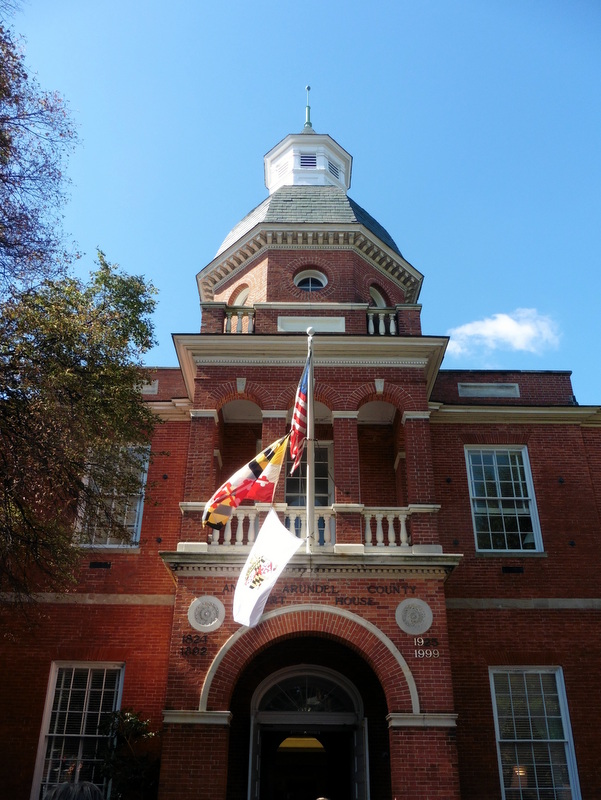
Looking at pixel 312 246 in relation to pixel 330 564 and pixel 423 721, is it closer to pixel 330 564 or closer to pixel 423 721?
pixel 330 564

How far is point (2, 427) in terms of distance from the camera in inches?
396

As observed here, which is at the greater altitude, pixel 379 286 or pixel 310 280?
pixel 379 286

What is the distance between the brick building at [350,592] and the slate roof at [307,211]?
3.60ft

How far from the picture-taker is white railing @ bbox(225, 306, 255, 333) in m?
15.6

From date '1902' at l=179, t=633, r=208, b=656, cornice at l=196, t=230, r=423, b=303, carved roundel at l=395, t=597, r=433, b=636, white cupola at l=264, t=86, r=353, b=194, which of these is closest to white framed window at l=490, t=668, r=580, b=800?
carved roundel at l=395, t=597, r=433, b=636

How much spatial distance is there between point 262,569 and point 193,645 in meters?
1.88

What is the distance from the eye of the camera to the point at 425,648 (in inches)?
471

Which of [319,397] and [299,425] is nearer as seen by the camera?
[299,425]

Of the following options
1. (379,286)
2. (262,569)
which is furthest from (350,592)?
(379,286)

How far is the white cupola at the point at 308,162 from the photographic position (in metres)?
22.5

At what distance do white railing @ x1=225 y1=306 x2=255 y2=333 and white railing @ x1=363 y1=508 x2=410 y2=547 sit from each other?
497 cm

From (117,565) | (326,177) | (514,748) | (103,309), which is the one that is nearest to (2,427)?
(103,309)

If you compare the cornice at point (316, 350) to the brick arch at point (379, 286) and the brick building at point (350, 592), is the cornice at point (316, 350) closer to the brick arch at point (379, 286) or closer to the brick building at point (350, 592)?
the brick building at point (350, 592)

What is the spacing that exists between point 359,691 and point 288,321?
25.1 ft
